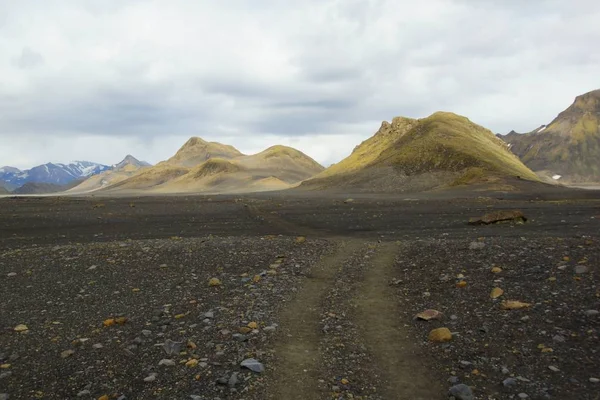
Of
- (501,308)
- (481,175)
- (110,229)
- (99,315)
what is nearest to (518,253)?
(501,308)

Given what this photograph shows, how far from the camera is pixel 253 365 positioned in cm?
809

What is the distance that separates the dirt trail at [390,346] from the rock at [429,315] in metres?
0.50

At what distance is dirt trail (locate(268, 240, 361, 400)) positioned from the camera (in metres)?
7.36

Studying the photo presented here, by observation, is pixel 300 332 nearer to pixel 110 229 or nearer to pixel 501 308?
pixel 501 308

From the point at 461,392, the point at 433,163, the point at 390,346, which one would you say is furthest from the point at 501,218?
the point at 433,163

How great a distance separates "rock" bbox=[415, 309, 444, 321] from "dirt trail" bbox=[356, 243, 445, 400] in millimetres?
502

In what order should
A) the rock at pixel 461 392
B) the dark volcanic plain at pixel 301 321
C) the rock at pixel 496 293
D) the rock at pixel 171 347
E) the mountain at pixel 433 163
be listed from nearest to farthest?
1. the rock at pixel 461 392
2. the dark volcanic plain at pixel 301 321
3. the rock at pixel 171 347
4. the rock at pixel 496 293
5. the mountain at pixel 433 163

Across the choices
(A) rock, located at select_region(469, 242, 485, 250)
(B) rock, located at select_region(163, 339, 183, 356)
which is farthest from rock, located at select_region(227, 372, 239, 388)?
(A) rock, located at select_region(469, 242, 485, 250)

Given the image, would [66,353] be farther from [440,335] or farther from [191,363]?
[440,335]

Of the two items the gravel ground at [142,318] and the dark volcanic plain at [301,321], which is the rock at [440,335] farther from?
the gravel ground at [142,318]

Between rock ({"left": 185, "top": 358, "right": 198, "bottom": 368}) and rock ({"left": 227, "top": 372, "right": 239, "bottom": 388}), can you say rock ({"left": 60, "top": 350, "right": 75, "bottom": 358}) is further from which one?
rock ({"left": 227, "top": 372, "right": 239, "bottom": 388})

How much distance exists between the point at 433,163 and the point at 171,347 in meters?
116

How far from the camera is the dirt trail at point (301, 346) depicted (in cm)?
736

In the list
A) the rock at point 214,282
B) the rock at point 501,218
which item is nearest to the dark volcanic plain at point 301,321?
the rock at point 214,282
